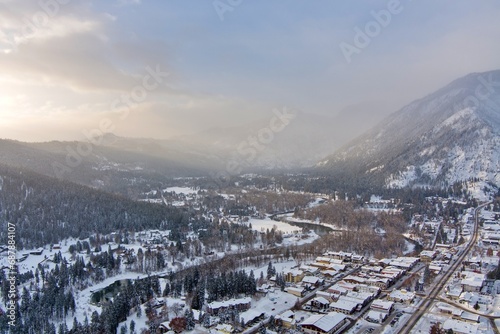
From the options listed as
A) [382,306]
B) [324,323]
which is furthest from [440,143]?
[324,323]

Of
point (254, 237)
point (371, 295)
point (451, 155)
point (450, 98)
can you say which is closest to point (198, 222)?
point (254, 237)

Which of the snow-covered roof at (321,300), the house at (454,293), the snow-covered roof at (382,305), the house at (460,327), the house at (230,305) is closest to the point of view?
the house at (460,327)

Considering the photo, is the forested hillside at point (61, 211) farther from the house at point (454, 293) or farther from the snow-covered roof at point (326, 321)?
the house at point (454, 293)

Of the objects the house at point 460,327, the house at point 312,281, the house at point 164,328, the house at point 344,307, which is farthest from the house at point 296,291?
the house at point 164,328

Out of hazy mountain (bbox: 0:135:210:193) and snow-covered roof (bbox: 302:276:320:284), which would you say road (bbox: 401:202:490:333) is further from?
hazy mountain (bbox: 0:135:210:193)

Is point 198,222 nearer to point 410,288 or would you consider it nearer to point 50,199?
point 50,199

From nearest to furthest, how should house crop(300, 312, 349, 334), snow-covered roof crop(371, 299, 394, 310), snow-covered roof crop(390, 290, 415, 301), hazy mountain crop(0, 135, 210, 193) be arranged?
1. house crop(300, 312, 349, 334)
2. snow-covered roof crop(371, 299, 394, 310)
3. snow-covered roof crop(390, 290, 415, 301)
4. hazy mountain crop(0, 135, 210, 193)

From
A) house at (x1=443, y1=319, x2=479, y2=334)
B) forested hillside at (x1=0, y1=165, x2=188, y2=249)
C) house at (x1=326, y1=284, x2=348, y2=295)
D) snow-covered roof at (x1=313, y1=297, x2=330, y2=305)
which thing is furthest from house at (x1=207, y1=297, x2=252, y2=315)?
forested hillside at (x1=0, y1=165, x2=188, y2=249)
